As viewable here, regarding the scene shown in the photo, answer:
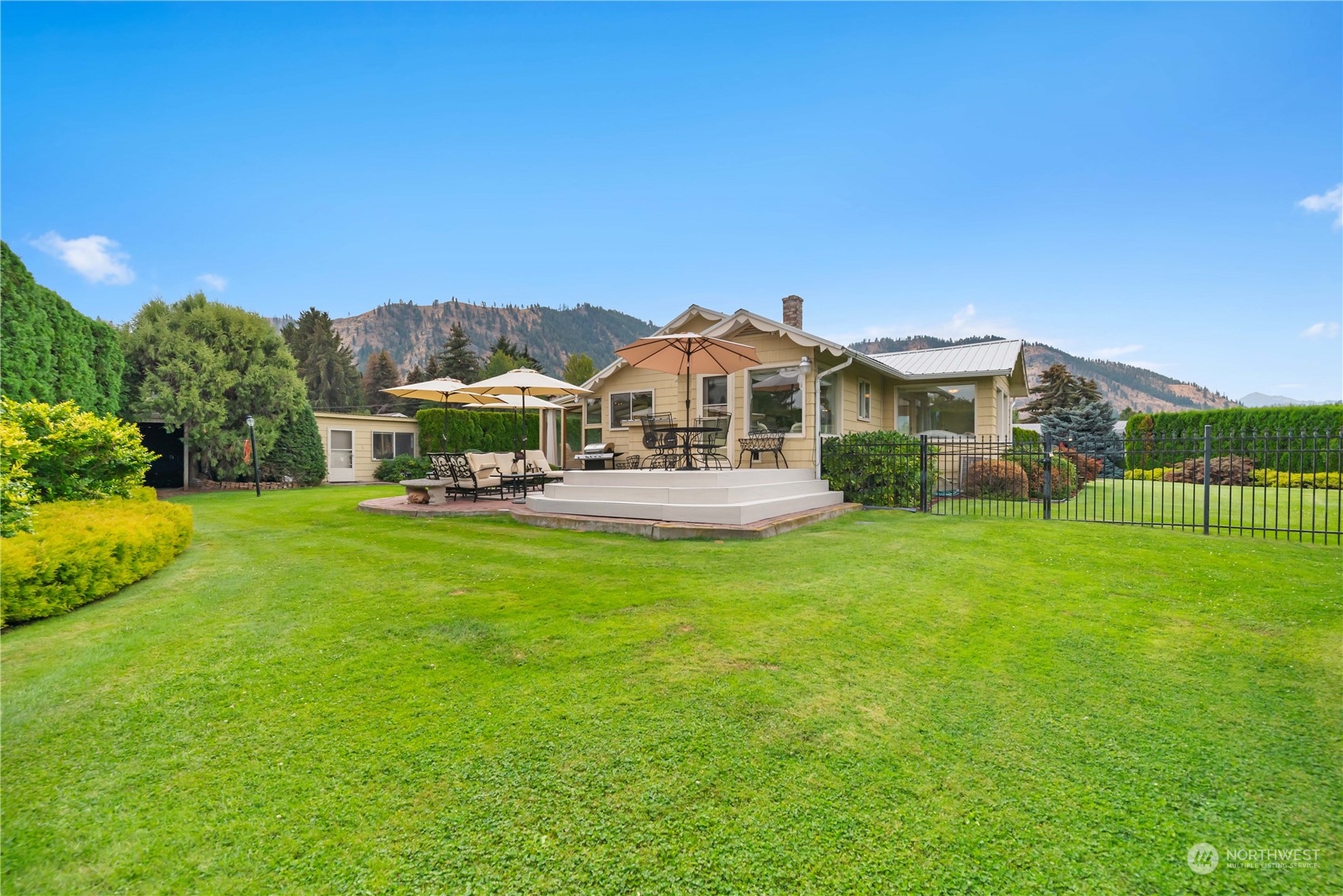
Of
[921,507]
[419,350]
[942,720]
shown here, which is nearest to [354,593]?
[942,720]

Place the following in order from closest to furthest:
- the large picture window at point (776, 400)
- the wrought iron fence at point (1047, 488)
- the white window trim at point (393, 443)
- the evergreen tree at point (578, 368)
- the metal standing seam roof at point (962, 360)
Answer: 1. the wrought iron fence at point (1047, 488)
2. the large picture window at point (776, 400)
3. the metal standing seam roof at point (962, 360)
4. the white window trim at point (393, 443)
5. the evergreen tree at point (578, 368)

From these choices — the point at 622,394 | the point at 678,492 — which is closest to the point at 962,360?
the point at 622,394

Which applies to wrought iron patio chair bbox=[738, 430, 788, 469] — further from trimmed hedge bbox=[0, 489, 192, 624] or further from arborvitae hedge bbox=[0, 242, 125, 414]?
arborvitae hedge bbox=[0, 242, 125, 414]

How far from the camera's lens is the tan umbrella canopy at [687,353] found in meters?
9.12

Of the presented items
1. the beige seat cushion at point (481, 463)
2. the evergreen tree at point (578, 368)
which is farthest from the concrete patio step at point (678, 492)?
the evergreen tree at point (578, 368)

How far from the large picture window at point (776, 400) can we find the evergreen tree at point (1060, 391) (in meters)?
26.8

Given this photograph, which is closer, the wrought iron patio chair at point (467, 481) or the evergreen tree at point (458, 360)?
the wrought iron patio chair at point (467, 481)

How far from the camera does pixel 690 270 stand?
2598 centimetres

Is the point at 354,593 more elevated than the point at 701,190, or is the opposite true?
the point at 701,190

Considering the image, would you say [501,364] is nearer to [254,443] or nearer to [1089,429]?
[254,443]

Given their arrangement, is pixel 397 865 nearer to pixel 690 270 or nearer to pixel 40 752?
pixel 40 752

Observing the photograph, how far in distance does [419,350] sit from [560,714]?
12148 centimetres

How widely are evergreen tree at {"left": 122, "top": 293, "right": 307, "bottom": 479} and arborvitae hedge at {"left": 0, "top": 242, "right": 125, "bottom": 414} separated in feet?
5.46

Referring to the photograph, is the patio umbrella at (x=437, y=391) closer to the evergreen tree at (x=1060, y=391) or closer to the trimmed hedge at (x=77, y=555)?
the trimmed hedge at (x=77, y=555)
